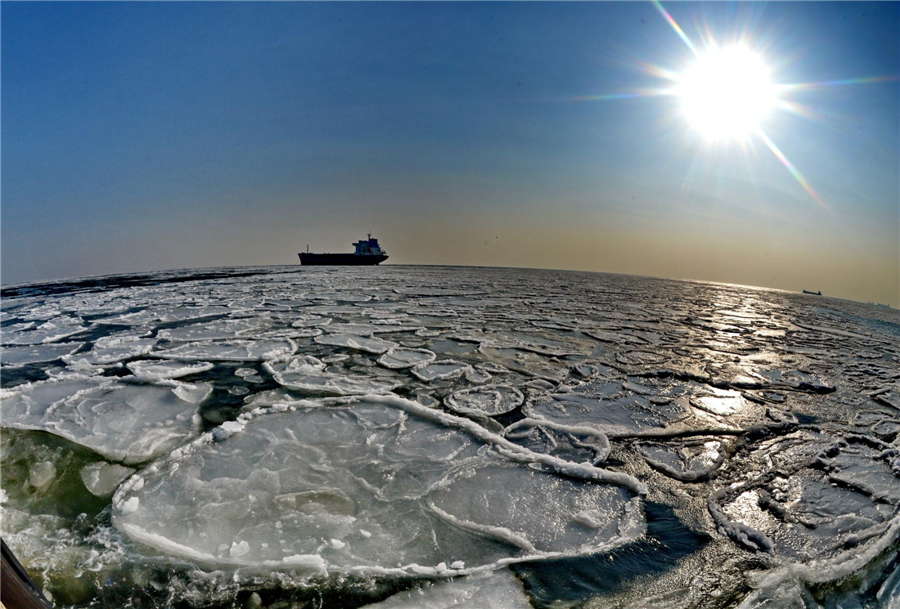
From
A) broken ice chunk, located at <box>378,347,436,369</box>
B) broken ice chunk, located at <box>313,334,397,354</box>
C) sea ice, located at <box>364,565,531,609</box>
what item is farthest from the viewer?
broken ice chunk, located at <box>313,334,397,354</box>

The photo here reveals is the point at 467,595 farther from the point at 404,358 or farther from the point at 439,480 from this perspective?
the point at 404,358

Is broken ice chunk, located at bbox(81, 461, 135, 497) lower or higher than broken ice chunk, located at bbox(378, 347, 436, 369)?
lower

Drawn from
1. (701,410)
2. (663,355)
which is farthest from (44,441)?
(663,355)

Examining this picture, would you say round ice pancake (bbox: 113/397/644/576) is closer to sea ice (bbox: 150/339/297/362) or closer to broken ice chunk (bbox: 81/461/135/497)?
broken ice chunk (bbox: 81/461/135/497)

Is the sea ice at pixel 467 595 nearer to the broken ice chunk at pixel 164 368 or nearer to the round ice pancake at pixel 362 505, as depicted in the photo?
the round ice pancake at pixel 362 505

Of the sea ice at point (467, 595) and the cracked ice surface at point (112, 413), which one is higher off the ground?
the sea ice at point (467, 595)

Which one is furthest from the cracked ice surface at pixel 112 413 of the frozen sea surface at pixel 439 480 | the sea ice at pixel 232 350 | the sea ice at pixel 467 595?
the sea ice at pixel 467 595

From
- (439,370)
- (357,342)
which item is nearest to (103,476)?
(439,370)

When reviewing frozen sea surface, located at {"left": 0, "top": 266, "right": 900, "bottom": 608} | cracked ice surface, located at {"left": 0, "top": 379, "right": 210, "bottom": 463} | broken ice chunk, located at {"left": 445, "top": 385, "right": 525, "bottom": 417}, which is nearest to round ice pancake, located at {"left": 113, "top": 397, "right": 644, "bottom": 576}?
frozen sea surface, located at {"left": 0, "top": 266, "right": 900, "bottom": 608}

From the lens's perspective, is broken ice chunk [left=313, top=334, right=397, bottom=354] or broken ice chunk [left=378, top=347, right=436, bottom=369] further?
broken ice chunk [left=313, top=334, right=397, bottom=354]
